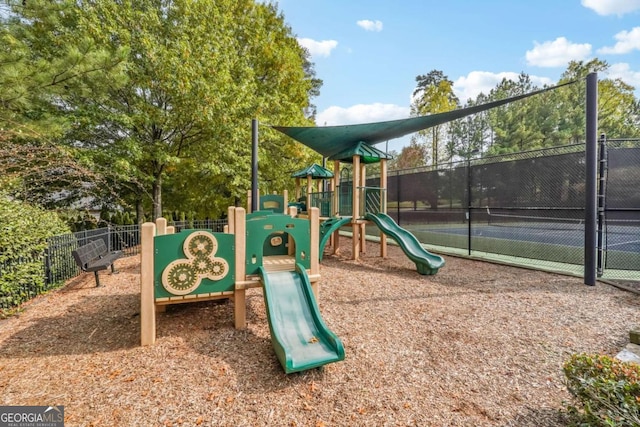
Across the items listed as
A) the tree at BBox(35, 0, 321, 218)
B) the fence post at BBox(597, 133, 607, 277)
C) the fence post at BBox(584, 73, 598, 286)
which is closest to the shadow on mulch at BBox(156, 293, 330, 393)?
the tree at BBox(35, 0, 321, 218)

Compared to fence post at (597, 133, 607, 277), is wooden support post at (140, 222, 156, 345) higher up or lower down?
lower down

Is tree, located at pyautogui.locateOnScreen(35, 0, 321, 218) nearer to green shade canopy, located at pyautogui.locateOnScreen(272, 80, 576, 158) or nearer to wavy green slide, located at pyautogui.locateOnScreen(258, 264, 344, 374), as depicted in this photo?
green shade canopy, located at pyautogui.locateOnScreen(272, 80, 576, 158)

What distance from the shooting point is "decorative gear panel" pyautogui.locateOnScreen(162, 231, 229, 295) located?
9.95 ft

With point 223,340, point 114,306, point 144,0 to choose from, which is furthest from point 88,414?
point 144,0

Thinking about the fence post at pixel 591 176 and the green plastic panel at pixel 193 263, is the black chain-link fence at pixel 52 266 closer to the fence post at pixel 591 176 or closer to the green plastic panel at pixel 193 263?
the green plastic panel at pixel 193 263

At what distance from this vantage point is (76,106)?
7215 millimetres

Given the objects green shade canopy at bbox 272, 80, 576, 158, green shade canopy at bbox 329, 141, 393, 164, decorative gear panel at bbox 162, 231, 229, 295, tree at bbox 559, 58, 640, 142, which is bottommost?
decorative gear panel at bbox 162, 231, 229, 295

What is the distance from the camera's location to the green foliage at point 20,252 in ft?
12.2

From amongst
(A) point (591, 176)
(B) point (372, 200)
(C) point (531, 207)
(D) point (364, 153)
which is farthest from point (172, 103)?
(C) point (531, 207)

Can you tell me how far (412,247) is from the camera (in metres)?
6.44

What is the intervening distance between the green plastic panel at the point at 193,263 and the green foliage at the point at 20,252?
2474 millimetres

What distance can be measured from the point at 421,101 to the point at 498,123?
10.7 m

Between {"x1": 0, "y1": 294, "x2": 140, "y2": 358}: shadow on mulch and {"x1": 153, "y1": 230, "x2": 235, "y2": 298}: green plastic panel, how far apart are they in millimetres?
726

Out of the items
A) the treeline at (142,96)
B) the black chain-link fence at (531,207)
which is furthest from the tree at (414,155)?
the treeline at (142,96)
